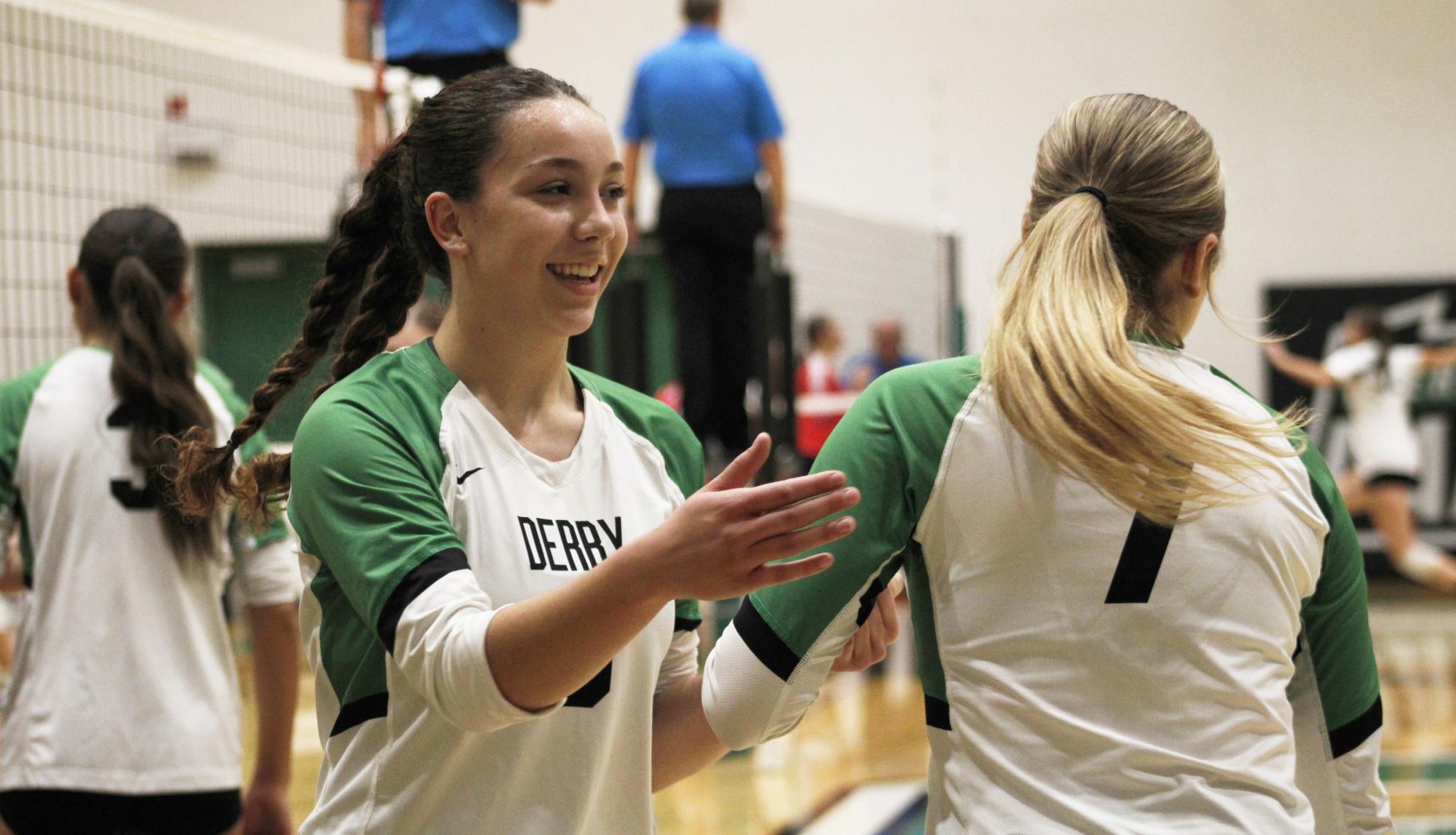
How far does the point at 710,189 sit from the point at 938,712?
4.31 m

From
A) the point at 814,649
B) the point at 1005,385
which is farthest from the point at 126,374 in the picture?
the point at 1005,385

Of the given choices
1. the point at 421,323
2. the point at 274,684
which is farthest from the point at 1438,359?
the point at 274,684

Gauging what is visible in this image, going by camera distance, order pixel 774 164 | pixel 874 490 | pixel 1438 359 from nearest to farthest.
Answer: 1. pixel 874 490
2. pixel 774 164
3. pixel 1438 359

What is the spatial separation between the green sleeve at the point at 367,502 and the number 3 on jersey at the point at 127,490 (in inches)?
50.1

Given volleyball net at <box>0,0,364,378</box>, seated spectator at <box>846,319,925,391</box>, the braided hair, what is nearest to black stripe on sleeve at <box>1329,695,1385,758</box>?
the braided hair

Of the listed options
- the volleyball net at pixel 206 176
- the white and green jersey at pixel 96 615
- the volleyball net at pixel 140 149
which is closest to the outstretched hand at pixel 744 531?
the white and green jersey at pixel 96 615

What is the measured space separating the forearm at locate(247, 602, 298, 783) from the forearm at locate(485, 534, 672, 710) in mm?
1462

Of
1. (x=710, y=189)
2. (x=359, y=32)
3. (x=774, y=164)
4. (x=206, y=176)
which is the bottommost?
(x=710, y=189)

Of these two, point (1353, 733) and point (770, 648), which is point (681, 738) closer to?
point (770, 648)

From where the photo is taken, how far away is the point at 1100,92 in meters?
11.5

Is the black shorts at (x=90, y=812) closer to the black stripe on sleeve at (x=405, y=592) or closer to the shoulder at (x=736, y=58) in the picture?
the black stripe on sleeve at (x=405, y=592)

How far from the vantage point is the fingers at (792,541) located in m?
1.29

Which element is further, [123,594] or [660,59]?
[660,59]

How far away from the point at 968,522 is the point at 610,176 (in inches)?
22.2
